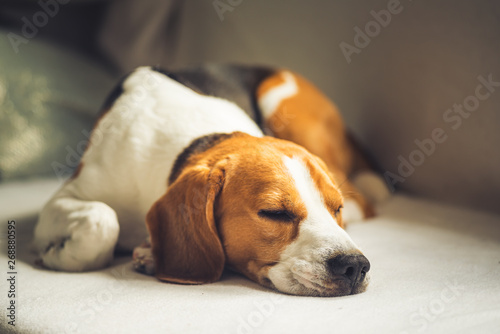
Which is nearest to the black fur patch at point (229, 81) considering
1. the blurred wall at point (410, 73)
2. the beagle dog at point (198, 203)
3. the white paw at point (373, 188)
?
the beagle dog at point (198, 203)

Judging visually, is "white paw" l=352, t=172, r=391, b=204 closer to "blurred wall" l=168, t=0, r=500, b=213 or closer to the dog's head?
"blurred wall" l=168, t=0, r=500, b=213

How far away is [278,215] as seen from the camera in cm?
165

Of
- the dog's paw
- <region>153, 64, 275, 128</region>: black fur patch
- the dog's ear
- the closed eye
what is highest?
<region>153, 64, 275, 128</region>: black fur patch

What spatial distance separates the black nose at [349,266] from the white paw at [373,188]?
1452 mm

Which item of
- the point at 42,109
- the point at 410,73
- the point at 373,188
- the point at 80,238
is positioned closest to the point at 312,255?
the point at 80,238

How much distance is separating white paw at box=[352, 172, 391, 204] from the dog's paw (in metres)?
1.55

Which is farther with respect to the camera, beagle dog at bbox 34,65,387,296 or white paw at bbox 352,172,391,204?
white paw at bbox 352,172,391,204

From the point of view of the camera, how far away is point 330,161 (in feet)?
9.39

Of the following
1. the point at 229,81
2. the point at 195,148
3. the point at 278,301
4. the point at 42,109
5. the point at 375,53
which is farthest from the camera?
the point at 42,109

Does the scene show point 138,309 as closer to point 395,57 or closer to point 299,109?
point 299,109

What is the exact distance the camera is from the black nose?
1.49m

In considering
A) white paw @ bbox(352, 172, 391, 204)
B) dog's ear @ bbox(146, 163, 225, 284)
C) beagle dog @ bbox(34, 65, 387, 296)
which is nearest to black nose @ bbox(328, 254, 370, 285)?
beagle dog @ bbox(34, 65, 387, 296)

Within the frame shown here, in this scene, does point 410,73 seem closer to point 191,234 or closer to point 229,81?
point 229,81

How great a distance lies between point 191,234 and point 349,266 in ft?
1.78
